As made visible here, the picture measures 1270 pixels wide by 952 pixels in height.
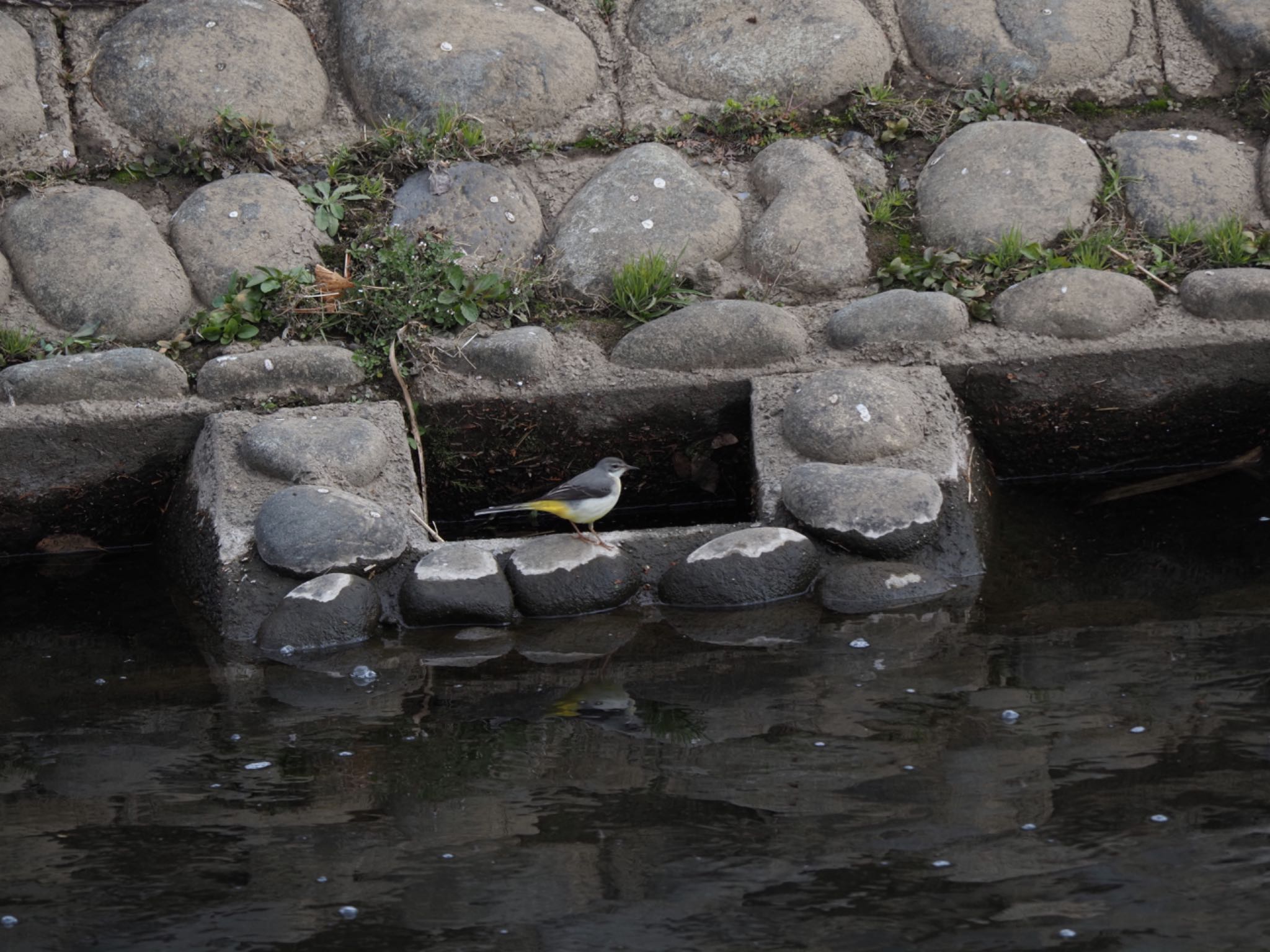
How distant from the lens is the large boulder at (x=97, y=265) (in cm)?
605

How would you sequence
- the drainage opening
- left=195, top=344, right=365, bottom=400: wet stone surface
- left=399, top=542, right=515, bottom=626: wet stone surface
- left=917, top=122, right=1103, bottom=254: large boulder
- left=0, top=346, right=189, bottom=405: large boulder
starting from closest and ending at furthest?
left=399, top=542, right=515, bottom=626: wet stone surface → left=0, top=346, right=189, bottom=405: large boulder → left=195, top=344, right=365, bottom=400: wet stone surface → the drainage opening → left=917, top=122, right=1103, bottom=254: large boulder

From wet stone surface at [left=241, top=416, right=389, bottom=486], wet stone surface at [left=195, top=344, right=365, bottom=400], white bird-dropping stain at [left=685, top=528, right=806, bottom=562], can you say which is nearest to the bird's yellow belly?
white bird-dropping stain at [left=685, top=528, right=806, bottom=562]

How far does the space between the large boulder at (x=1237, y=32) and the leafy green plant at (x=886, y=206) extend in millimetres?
2012

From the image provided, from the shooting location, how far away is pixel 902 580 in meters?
4.93

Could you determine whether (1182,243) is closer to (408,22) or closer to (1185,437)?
(1185,437)

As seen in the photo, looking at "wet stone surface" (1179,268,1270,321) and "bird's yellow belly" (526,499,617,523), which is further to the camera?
"wet stone surface" (1179,268,1270,321)

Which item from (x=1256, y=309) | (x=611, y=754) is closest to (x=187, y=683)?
(x=611, y=754)

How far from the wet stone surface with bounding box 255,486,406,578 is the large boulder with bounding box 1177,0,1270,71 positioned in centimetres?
514

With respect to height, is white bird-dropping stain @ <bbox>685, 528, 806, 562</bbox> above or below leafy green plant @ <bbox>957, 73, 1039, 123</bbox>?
below

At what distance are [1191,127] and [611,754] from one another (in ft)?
16.4

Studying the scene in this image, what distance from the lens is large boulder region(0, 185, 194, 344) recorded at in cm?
605

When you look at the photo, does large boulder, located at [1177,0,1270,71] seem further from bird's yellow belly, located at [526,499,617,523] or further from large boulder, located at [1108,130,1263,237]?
bird's yellow belly, located at [526,499,617,523]

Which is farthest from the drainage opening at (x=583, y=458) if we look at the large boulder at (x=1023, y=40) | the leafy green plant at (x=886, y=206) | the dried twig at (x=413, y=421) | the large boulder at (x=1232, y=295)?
the large boulder at (x=1023, y=40)

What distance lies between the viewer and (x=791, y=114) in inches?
274
